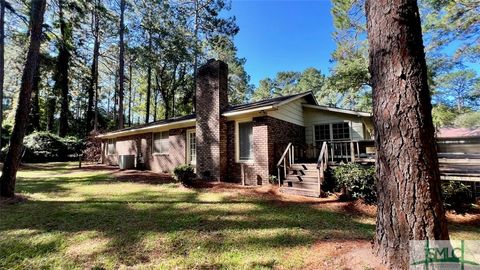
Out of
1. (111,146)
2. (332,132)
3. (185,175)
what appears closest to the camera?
(185,175)

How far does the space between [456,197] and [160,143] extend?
13.3 m

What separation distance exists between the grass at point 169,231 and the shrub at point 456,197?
111 cm

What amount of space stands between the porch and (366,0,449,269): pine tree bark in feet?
16.0

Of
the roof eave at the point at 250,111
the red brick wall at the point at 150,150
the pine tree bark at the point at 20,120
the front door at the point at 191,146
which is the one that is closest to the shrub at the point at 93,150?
the red brick wall at the point at 150,150

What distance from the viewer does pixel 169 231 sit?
483 centimetres

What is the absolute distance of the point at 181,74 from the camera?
94.3 ft

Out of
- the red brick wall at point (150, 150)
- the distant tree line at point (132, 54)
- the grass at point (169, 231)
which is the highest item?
the distant tree line at point (132, 54)

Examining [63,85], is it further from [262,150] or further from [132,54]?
[262,150]

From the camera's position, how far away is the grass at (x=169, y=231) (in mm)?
3717

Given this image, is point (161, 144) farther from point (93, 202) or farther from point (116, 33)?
point (116, 33)

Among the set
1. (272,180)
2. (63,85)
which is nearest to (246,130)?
(272,180)

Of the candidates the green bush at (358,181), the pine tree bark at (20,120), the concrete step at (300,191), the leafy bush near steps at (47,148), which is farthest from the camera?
the leafy bush near steps at (47,148)

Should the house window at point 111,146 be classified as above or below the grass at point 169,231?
above

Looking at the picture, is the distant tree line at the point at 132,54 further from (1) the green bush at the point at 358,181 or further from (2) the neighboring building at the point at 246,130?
(1) the green bush at the point at 358,181
